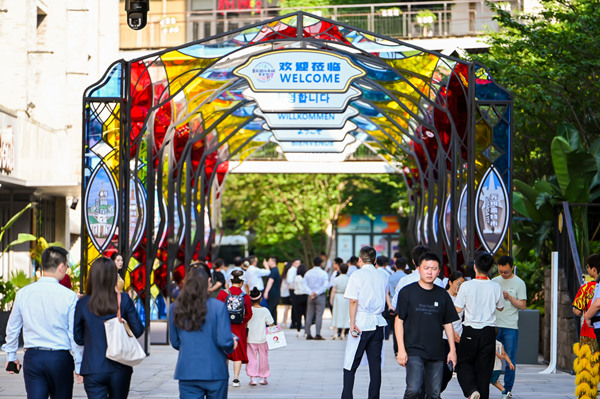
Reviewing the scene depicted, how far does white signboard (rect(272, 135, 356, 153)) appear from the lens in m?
25.8

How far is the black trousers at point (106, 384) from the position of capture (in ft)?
26.4

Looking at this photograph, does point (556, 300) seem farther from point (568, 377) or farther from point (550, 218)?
point (550, 218)

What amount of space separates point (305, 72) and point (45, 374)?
9.22 metres

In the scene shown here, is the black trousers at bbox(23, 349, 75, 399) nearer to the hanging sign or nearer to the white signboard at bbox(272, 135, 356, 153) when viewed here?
the hanging sign

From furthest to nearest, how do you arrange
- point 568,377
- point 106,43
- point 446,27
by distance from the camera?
point 446,27 → point 106,43 → point 568,377

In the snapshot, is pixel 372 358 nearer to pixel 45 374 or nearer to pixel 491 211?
pixel 45 374

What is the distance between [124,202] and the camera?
1609 centimetres

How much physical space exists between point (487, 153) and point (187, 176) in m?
10.8

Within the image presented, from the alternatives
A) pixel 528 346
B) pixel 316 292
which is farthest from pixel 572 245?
pixel 316 292

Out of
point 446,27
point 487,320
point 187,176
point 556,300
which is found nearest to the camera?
point 487,320

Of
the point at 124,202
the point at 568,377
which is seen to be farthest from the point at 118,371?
the point at 568,377

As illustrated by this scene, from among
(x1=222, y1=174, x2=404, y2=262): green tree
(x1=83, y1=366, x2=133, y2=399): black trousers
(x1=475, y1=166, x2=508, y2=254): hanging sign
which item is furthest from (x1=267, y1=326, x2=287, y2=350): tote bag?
(x1=222, y1=174, x2=404, y2=262): green tree

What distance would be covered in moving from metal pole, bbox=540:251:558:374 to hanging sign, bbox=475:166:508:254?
1.30 metres

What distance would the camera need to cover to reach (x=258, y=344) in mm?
14320
